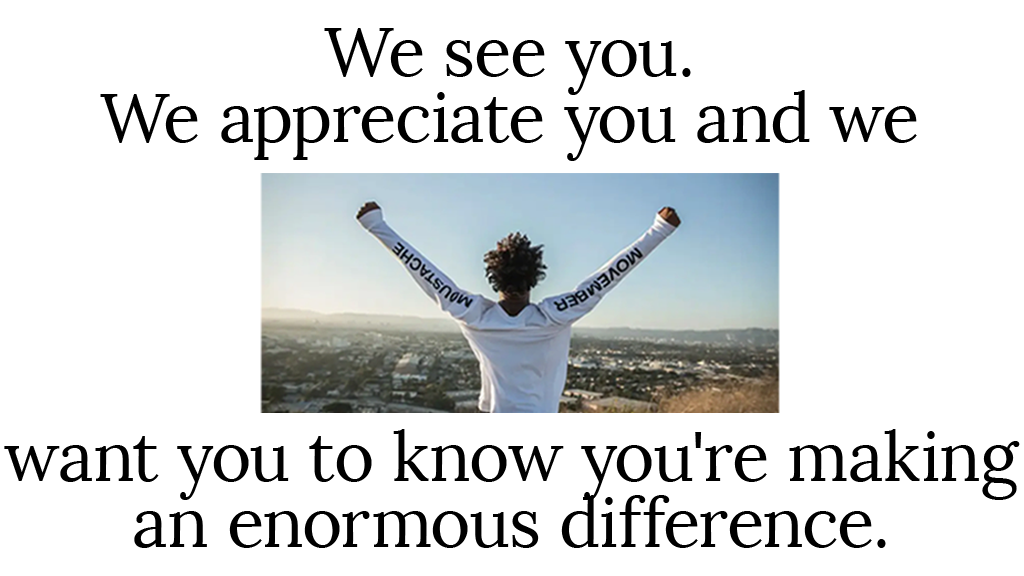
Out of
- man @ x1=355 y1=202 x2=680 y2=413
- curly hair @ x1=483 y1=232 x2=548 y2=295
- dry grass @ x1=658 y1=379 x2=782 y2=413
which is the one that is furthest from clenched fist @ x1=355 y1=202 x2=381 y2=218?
dry grass @ x1=658 y1=379 x2=782 y2=413

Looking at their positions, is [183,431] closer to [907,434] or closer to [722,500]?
[722,500]

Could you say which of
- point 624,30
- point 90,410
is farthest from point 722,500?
point 90,410

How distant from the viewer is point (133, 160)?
10.3 feet

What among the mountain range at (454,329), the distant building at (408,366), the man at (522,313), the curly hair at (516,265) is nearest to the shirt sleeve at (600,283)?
the man at (522,313)

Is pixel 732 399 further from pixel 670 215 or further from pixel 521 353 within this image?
pixel 521 353

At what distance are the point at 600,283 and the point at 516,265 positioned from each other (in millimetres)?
374

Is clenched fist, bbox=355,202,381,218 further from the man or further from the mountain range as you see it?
the mountain range

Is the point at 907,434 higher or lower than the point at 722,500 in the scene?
higher

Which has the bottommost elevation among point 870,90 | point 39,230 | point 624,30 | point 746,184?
point 39,230

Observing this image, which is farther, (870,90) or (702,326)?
(702,326)

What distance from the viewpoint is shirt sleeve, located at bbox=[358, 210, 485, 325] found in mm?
2718

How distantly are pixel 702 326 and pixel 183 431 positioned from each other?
2657 mm

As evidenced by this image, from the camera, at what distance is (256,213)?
3.22 metres

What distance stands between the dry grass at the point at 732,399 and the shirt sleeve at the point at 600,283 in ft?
2.84
